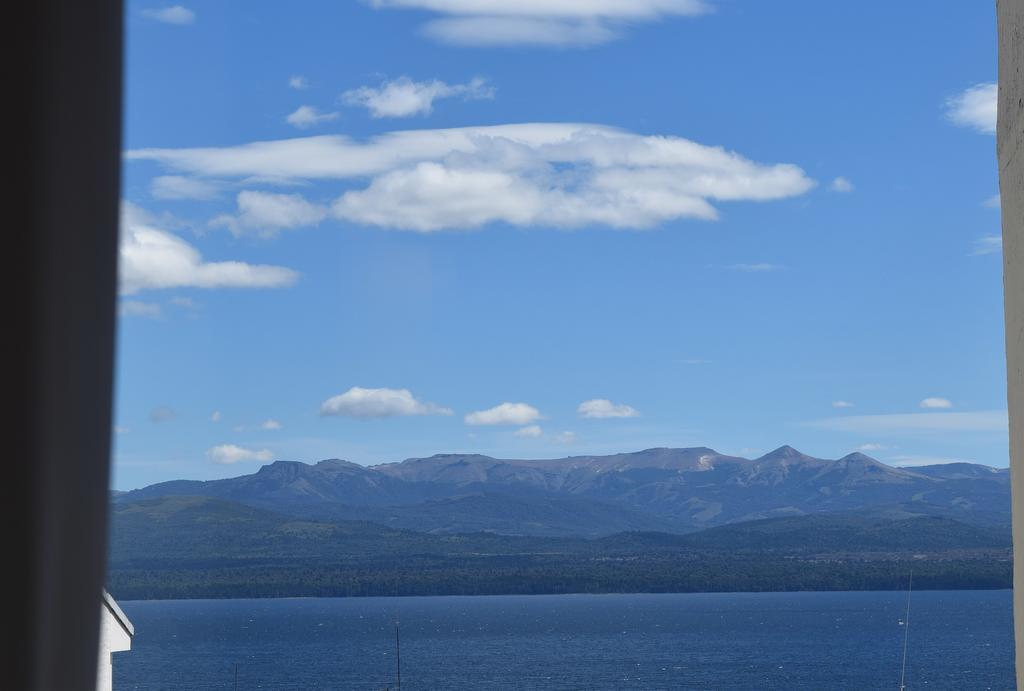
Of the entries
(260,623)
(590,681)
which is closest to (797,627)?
(590,681)

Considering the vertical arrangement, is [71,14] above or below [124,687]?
above

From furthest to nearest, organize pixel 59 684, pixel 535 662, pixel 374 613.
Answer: pixel 374 613
pixel 535 662
pixel 59 684

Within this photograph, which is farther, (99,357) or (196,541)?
(196,541)

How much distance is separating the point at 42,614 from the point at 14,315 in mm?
418

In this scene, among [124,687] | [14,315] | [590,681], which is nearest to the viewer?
[14,315]

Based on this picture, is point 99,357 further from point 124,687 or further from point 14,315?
point 124,687

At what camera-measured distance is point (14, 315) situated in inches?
68.0

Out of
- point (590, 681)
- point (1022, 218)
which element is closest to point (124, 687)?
point (590, 681)

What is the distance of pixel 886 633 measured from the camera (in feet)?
405

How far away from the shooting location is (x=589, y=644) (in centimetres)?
11019

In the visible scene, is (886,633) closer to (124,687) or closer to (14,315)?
(124,687)

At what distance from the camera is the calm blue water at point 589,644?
3396 inches

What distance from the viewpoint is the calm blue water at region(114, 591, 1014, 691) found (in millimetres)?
86250

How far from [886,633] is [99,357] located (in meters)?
130
